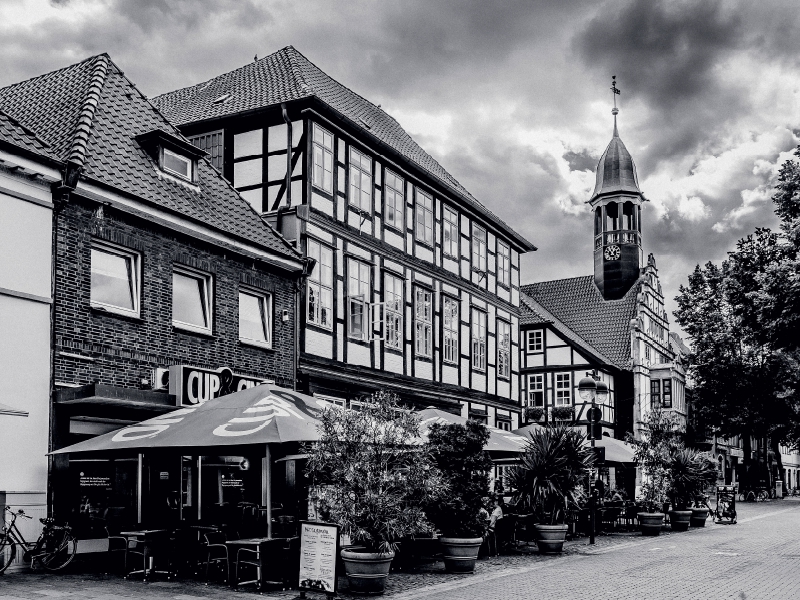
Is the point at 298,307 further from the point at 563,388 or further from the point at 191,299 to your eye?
the point at 563,388

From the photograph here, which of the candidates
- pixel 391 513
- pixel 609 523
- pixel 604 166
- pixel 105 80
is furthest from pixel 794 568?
pixel 604 166

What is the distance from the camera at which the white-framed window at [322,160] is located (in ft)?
80.2

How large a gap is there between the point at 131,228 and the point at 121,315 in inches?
66.3

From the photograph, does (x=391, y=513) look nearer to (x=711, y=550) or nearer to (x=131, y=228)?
(x=131, y=228)

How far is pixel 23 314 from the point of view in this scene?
1532 centimetres

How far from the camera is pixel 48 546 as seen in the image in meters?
14.6

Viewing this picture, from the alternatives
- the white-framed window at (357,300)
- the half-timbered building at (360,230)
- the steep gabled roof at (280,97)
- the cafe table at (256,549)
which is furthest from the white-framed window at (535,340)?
the cafe table at (256,549)

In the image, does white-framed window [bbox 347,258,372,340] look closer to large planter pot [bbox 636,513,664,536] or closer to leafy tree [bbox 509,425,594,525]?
leafy tree [bbox 509,425,594,525]

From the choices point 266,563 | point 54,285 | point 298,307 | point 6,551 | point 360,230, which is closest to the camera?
point 266,563

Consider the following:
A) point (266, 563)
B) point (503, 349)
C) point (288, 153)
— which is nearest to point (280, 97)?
point (288, 153)

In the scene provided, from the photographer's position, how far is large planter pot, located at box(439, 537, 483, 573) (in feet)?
52.4

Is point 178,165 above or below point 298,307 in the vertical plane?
above

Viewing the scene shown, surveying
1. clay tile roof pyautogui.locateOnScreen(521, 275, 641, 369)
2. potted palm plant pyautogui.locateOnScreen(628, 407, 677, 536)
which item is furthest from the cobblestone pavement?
clay tile roof pyautogui.locateOnScreen(521, 275, 641, 369)

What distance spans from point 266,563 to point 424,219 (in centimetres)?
1820
